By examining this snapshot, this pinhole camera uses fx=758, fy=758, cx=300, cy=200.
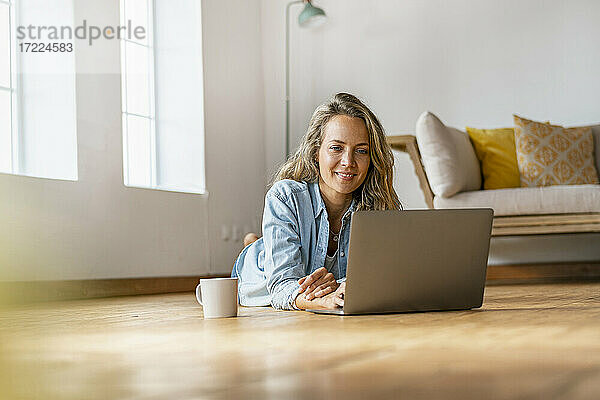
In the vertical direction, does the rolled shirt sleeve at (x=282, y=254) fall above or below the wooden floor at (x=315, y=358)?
above

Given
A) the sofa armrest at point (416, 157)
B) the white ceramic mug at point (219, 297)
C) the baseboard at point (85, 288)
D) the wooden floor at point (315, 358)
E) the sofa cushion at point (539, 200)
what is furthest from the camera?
the sofa armrest at point (416, 157)

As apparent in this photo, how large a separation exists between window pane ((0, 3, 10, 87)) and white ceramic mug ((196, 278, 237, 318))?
204 cm

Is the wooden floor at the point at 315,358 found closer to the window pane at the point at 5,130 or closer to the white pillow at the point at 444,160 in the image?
the window pane at the point at 5,130

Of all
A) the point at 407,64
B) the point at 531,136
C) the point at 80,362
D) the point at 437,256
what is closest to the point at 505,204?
the point at 531,136

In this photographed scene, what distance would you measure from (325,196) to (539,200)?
198 centimetres

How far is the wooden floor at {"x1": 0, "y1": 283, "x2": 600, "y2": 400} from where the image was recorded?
752 millimetres

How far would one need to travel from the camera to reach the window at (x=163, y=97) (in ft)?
14.3

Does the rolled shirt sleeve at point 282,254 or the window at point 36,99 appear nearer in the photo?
the rolled shirt sleeve at point 282,254

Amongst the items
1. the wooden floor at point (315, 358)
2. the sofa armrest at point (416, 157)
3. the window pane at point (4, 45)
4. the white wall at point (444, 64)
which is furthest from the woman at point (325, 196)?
the white wall at point (444, 64)

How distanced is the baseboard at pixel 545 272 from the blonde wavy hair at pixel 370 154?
109 inches

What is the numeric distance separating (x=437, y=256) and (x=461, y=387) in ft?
3.27

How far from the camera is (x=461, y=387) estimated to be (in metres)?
0.74

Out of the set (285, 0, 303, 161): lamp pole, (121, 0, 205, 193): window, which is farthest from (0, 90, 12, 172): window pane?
(285, 0, 303, 161): lamp pole

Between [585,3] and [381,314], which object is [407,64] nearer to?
[585,3]
